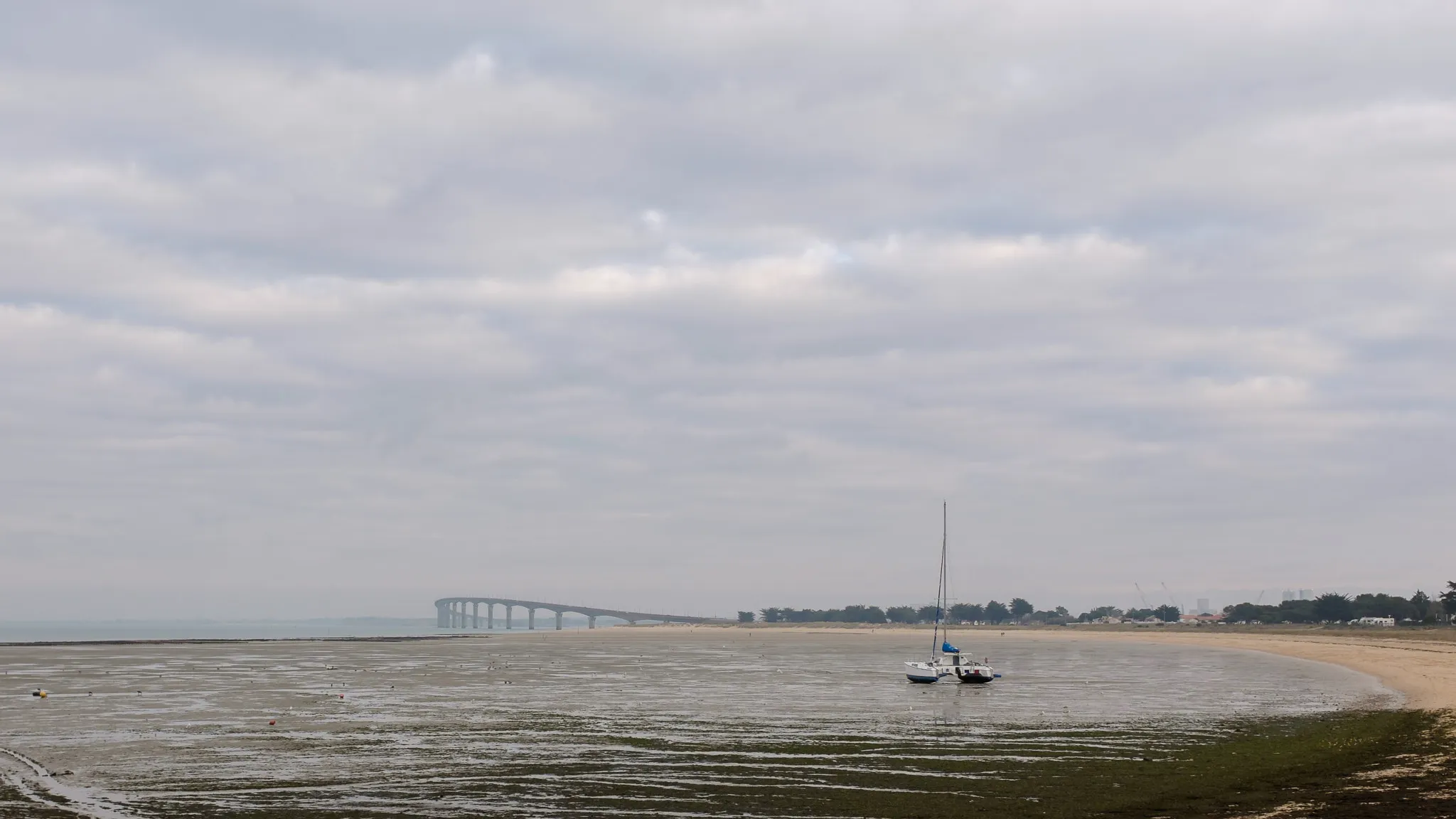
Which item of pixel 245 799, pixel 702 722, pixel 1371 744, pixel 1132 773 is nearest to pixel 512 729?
pixel 702 722

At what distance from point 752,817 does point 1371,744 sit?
23599mm

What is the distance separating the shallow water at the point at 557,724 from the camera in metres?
33.2

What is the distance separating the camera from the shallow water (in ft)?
109

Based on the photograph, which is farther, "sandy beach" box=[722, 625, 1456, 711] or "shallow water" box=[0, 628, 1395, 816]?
"sandy beach" box=[722, 625, 1456, 711]

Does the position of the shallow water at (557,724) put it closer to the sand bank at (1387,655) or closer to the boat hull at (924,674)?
the boat hull at (924,674)

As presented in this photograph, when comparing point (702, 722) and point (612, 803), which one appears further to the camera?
point (702, 722)

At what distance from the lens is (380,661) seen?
116 metres

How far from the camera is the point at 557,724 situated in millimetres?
50188

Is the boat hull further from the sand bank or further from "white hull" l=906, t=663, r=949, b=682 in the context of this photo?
the sand bank

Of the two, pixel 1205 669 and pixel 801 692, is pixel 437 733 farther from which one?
pixel 1205 669

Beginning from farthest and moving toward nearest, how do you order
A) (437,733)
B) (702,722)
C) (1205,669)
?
(1205,669) → (702,722) → (437,733)

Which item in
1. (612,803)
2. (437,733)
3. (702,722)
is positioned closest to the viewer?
(612,803)

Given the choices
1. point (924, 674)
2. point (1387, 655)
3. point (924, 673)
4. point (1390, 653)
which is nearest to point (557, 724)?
point (924, 674)

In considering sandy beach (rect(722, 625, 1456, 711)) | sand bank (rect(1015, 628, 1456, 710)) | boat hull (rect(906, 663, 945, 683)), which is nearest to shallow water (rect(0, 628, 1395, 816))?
boat hull (rect(906, 663, 945, 683))
